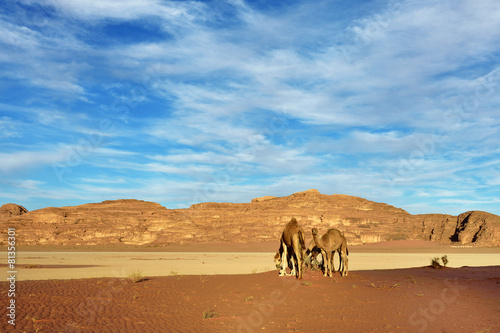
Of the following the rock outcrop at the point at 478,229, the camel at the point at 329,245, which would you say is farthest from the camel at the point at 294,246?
the rock outcrop at the point at 478,229

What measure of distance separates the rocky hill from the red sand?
271 feet

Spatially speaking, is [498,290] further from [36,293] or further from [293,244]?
[36,293]

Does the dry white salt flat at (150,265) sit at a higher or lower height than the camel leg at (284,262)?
lower

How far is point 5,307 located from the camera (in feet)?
36.5

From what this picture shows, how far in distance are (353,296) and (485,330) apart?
4555mm

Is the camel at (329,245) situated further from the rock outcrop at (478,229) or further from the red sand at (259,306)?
the rock outcrop at (478,229)

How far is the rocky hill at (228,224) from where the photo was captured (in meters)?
98.2

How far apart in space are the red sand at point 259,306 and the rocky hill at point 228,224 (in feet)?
271

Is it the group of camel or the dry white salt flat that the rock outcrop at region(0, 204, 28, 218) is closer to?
the dry white salt flat

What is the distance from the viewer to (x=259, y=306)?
1299 cm

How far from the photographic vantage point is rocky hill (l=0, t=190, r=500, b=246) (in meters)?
98.2

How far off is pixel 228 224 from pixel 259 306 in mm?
96996

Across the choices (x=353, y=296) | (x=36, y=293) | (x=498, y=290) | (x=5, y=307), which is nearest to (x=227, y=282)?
(x=353, y=296)

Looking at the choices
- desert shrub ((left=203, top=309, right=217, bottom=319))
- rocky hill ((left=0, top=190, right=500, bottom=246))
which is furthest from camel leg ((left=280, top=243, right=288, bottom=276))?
rocky hill ((left=0, top=190, right=500, bottom=246))
